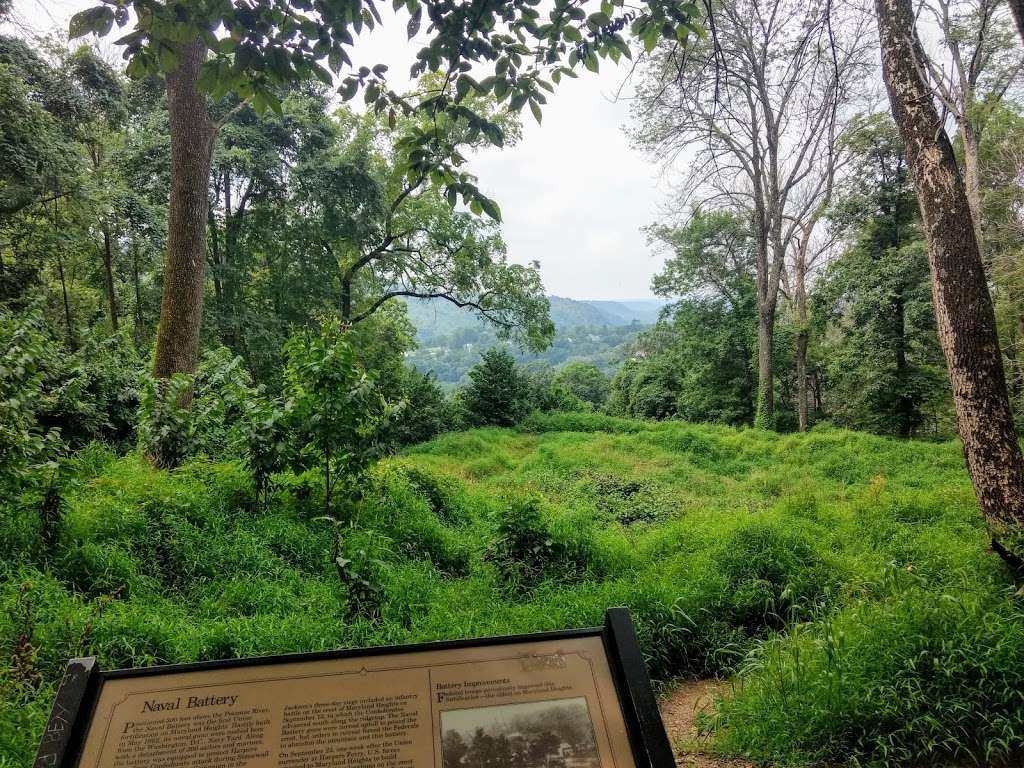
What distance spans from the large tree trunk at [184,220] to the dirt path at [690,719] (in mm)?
6208

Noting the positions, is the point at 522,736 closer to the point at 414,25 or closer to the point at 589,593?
the point at 414,25

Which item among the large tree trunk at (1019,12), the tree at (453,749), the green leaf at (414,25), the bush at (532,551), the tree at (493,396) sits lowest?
the bush at (532,551)

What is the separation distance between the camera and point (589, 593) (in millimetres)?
4812

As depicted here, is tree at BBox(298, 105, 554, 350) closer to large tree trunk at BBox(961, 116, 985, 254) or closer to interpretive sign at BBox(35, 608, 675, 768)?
large tree trunk at BBox(961, 116, 985, 254)

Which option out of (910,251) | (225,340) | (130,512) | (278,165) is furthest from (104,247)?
(910,251)

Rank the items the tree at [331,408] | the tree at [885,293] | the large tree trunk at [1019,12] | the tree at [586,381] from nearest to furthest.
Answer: the large tree trunk at [1019,12]
the tree at [331,408]
the tree at [885,293]
the tree at [586,381]

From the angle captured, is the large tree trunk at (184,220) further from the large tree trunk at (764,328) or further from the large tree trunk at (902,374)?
the large tree trunk at (902,374)

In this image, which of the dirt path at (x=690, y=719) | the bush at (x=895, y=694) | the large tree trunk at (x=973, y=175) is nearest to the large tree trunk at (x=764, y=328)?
the large tree trunk at (x=973, y=175)

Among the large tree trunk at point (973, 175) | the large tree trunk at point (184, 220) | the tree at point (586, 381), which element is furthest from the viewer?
the tree at point (586, 381)

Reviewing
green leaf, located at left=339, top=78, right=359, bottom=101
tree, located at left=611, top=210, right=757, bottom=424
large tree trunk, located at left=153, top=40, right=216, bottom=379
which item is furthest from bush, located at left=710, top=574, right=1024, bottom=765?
tree, located at left=611, top=210, right=757, bottom=424

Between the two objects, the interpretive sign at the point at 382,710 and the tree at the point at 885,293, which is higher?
the tree at the point at 885,293

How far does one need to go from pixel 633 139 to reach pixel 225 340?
41.7ft

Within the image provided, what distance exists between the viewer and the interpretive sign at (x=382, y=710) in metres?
1.91

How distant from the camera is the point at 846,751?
293 cm
